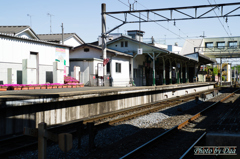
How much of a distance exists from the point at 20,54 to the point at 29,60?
5.95ft

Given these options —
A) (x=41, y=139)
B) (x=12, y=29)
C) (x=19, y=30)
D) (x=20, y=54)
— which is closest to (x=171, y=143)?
(x=41, y=139)

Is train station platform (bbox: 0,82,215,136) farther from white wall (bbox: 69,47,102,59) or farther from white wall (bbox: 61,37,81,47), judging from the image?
white wall (bbox: 61,37,81,47)

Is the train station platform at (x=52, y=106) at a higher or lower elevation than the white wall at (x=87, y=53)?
lower

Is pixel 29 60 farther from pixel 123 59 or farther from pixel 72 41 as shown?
pixel 72 41

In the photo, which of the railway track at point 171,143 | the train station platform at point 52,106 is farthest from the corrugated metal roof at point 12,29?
the railway track at point 171,143

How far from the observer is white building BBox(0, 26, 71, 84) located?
19516mm

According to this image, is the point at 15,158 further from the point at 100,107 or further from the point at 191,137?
the point at 100,107

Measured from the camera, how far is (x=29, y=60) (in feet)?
64.4

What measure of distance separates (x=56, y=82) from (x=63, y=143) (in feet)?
57.1

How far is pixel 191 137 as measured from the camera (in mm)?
10297

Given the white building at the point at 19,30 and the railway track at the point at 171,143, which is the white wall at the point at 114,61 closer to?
the white building at the point at 19,30

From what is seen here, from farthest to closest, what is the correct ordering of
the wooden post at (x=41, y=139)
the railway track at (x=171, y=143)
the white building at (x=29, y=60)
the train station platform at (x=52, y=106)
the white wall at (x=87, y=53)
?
1. the white wall at (x=87, y=53)
2. the white building at (x=29, y=60)
3. the train station platform at (x=52, y=106)
4. the railway track at (x=171, y=143)
5. the wooden post at (x=41, y=139)

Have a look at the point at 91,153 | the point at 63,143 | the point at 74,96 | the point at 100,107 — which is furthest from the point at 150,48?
the point at 63,143

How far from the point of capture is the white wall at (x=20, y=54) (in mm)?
19562
